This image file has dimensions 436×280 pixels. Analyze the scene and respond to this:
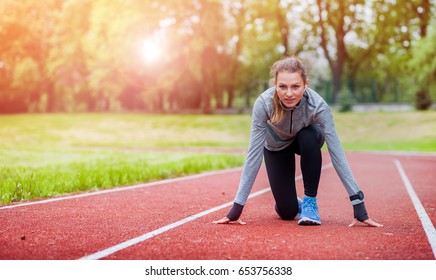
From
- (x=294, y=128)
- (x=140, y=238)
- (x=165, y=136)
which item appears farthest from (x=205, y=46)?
(x=140, y=238)

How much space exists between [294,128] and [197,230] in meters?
1.20

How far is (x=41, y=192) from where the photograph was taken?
7652 millimetres

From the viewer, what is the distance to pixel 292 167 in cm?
569

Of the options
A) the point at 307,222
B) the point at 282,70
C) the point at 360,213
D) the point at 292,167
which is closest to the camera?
the point at 282,70

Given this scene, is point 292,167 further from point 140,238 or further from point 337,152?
point 140,238

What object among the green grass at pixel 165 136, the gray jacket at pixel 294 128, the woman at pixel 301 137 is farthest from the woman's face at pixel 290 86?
the green grass at pixel 165 136

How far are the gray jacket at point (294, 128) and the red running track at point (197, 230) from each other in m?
0.39

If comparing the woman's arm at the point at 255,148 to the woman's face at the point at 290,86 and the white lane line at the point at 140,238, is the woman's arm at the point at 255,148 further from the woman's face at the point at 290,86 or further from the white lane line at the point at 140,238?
the white lane line at the point at 140,238

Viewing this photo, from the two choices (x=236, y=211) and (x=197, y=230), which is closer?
(x=197, y=230)

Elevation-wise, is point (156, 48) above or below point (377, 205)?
above

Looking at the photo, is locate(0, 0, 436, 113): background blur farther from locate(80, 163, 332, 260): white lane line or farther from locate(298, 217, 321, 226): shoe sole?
locate(298, 217, 321, 226): shoe sole
